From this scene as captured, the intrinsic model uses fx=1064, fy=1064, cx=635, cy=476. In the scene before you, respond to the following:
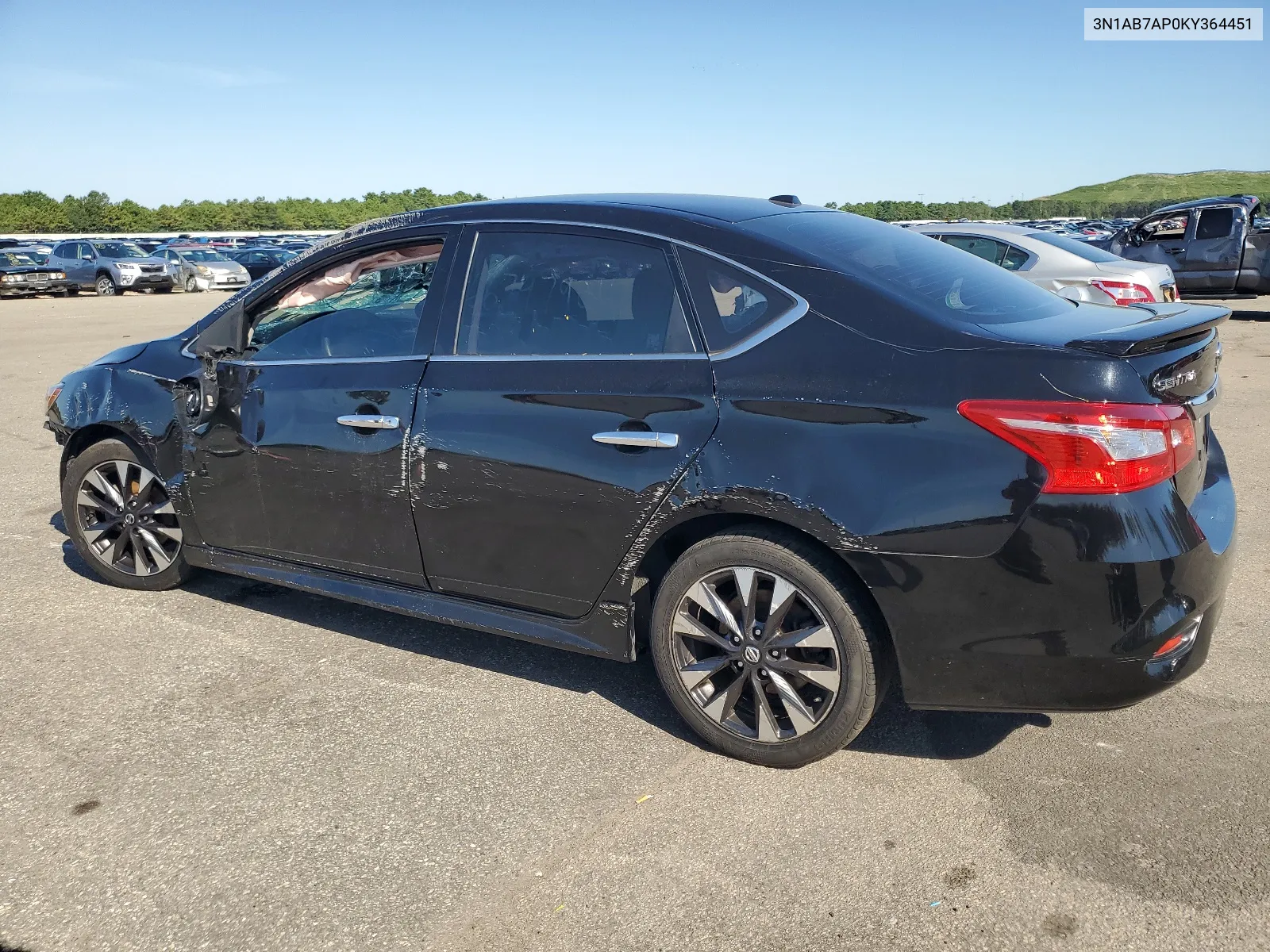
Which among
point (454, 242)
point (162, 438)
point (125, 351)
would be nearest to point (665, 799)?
point (454, 242)

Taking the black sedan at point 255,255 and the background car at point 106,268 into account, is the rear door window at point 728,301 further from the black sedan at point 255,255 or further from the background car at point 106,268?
the black sedan at point 255,255

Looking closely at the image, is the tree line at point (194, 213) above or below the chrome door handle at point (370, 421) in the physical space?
above

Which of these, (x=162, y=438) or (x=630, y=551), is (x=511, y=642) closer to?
(x=630, y=551)

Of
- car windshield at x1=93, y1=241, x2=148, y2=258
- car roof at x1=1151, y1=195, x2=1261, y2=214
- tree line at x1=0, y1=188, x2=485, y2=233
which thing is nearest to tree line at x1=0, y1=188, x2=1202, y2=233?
tree line at x1=0, y1=188, x2=485, y2=233

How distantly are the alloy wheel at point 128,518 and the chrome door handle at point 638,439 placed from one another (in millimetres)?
2382

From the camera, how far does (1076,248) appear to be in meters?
10.9

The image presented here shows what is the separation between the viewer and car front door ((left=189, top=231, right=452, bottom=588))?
3.89 meters

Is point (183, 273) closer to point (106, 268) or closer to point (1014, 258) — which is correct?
point (106, 268)

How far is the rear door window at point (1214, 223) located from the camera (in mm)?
17891

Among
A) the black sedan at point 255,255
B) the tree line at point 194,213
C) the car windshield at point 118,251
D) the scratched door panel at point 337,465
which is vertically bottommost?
the scratched door panel at point 337,465

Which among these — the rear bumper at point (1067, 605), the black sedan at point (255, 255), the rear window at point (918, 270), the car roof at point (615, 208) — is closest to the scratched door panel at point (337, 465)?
the car roof at point (615, 208)

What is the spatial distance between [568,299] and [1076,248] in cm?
884

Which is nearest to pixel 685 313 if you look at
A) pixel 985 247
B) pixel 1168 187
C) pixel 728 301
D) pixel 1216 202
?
pixel 728 301

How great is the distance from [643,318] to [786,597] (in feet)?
3.35
